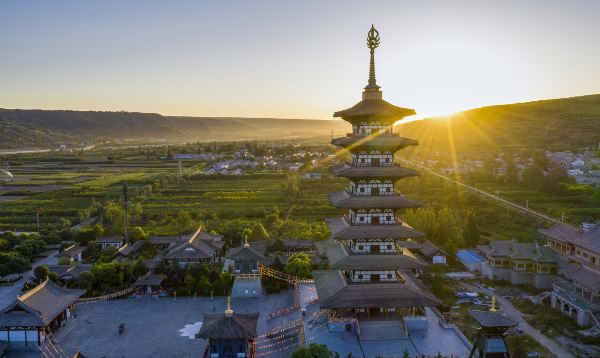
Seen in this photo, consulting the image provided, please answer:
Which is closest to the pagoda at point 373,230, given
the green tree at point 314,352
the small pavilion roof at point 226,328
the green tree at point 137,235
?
the green tree at point 314,352

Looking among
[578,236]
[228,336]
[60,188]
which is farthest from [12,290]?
[60,188]

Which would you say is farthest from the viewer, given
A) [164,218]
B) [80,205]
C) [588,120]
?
[588,120]

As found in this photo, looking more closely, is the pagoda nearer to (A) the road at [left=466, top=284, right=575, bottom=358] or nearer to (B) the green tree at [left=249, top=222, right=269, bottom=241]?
(A) the road at [left=466, top=284, right=575, bottom=358]

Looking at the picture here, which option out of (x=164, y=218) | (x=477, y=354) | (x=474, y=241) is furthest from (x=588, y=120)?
(x=477, y=354)

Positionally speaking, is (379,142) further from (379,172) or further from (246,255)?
(246,255)

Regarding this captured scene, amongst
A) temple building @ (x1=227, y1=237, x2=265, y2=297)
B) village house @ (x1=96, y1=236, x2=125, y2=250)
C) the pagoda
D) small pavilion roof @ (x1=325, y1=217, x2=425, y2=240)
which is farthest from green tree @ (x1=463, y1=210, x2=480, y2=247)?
village house @ (x1=96, y1=236, x2=125, y2=250)

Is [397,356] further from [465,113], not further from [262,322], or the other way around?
[465,113]
